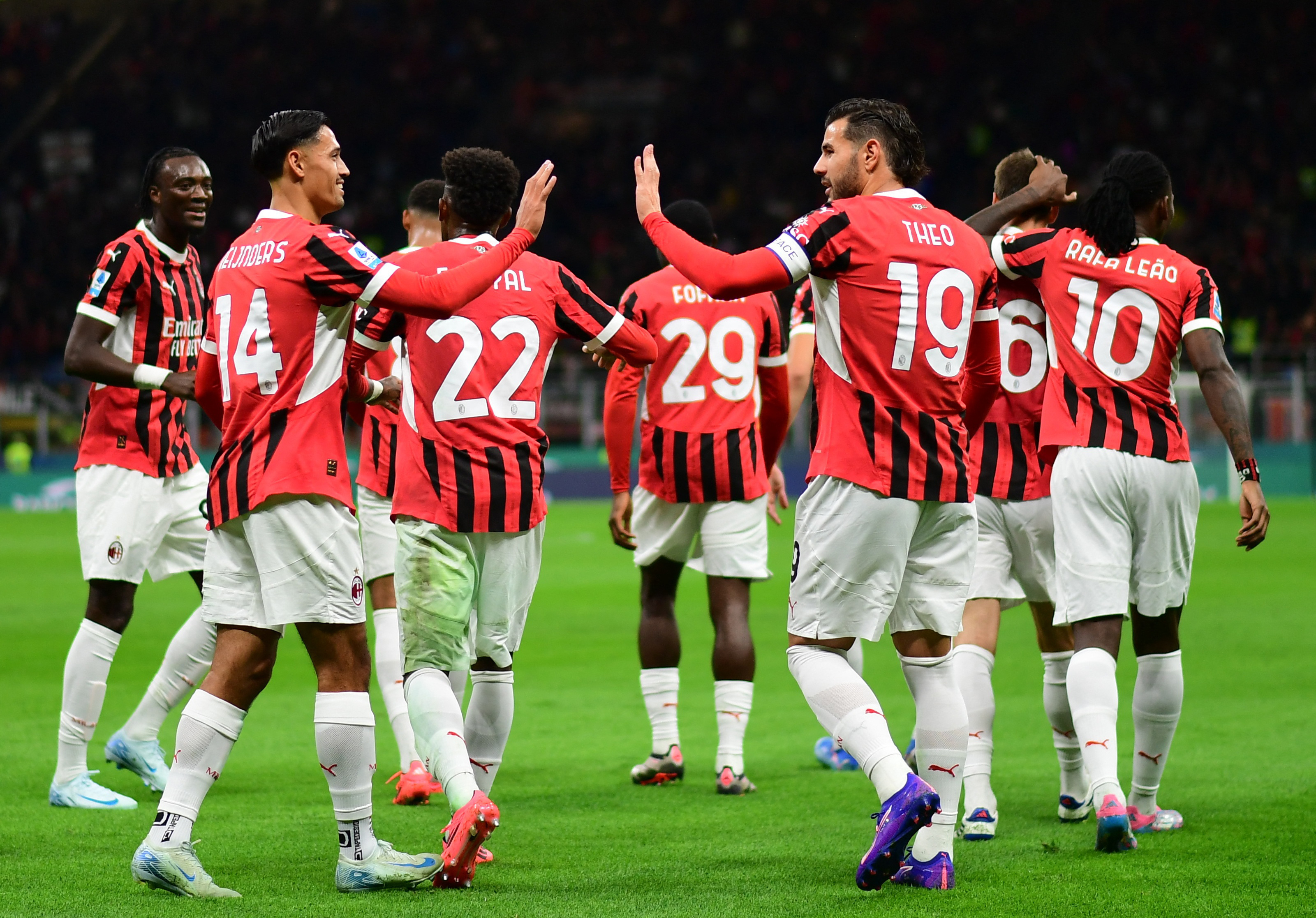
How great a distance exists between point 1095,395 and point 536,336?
180cm

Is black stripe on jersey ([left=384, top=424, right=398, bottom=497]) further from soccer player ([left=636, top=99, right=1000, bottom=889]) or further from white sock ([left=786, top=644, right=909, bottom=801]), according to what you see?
white sock ([left=786, top=644, right=909, bottom=801])

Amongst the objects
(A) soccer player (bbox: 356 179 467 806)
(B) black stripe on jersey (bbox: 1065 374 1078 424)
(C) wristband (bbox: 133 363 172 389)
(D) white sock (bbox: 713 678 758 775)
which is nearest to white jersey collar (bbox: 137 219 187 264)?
(C) wristband (bbox: 133 363 172 389)

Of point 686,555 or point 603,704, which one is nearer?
point 686,555

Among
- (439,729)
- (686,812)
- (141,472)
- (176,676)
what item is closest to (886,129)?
(439,729)

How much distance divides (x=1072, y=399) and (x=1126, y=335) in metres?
0.26

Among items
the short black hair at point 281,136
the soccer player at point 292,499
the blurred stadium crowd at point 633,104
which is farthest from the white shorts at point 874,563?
the blurred stadium crowd at point 633,104

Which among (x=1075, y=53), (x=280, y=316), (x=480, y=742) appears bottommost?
(x=480, y=742)

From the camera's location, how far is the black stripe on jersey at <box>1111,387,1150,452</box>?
4.89m

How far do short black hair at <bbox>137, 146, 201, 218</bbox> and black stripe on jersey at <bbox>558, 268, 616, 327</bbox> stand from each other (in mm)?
1880

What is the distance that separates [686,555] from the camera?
21.5 ft

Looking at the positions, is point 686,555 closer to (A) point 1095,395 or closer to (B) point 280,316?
(A) point 1095,395

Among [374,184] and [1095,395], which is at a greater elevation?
[374,184]

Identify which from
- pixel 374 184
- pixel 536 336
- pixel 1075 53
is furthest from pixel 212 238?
pixel 536 336

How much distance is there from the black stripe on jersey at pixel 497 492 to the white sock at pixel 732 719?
1862 mm
